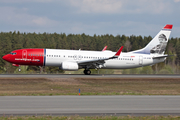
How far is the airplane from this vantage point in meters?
40.7

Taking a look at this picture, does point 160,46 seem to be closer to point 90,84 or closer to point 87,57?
point 87,57

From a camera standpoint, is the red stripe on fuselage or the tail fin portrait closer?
the red stripe on fuselage

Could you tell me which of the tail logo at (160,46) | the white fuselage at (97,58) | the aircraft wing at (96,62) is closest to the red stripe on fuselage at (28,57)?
the white fuselage at (97,58)

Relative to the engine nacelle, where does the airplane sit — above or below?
above

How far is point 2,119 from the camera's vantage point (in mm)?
12148

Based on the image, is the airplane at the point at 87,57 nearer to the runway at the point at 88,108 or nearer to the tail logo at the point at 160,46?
the tail logo at the point at 160,46

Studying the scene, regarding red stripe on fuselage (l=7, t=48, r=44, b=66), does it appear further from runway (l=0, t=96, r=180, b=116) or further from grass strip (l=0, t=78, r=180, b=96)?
runway (l=0, t=96, r=180, b=116)

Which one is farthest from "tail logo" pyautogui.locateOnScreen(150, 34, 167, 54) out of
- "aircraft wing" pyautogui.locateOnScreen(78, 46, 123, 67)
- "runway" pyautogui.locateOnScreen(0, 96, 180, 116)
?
"runway" pyautogui.locateOnScreen(0, 96, 180, 116)

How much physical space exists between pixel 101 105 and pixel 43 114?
426cm

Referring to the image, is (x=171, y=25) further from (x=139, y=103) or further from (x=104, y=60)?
(x=139, y=103)

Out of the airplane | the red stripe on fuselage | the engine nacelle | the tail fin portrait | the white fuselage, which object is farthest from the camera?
the tail fin portrait

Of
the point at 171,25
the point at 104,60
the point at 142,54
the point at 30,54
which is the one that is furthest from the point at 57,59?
the point at 171,25

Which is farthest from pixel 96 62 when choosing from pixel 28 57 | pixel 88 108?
pixel 88 108

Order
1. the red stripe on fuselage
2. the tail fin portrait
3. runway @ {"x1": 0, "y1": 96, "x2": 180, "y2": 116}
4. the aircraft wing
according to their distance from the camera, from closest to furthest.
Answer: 1. runway @ {"x1": 0, "y1": 96, "x2": 180, "y2": 116}
2. the red stripe on fuselage
3. the aircraft wing
4. the tail fin portrait
